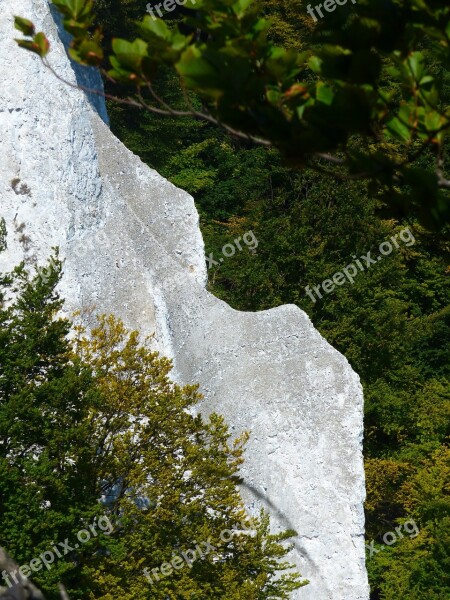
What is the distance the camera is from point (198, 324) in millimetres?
15594

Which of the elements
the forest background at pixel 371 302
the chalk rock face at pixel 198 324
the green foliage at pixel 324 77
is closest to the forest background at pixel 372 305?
the forest background at pixel 371 302

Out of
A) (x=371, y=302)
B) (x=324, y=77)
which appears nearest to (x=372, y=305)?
(x=371, y=302)

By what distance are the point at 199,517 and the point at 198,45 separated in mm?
10205

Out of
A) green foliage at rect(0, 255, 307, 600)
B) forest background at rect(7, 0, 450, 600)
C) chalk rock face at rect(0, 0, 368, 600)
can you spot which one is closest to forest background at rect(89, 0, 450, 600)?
forest background at rect(7, 0, 450, 600)

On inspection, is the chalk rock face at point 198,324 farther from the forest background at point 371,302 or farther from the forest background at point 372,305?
the forest background at point 371,302

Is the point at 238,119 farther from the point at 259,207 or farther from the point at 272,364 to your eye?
the point at 259,207

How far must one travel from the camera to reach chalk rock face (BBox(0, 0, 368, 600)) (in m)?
14.3

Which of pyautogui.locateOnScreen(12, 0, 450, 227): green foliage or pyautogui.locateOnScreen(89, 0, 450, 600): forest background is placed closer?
pyautogui.locateOnScreen(12, 0, 450, 227): green foliage

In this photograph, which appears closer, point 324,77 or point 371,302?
point 324,77

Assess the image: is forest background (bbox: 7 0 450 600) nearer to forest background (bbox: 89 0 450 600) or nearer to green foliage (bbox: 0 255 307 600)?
forest background (bbox: 89 0 450 600)

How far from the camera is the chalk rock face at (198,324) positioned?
14336 mm

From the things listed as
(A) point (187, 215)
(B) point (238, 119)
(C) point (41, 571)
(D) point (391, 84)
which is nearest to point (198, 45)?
(B) point (238, 119)

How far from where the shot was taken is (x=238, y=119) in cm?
364

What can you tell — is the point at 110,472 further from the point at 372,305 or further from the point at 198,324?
the point at 372,305
